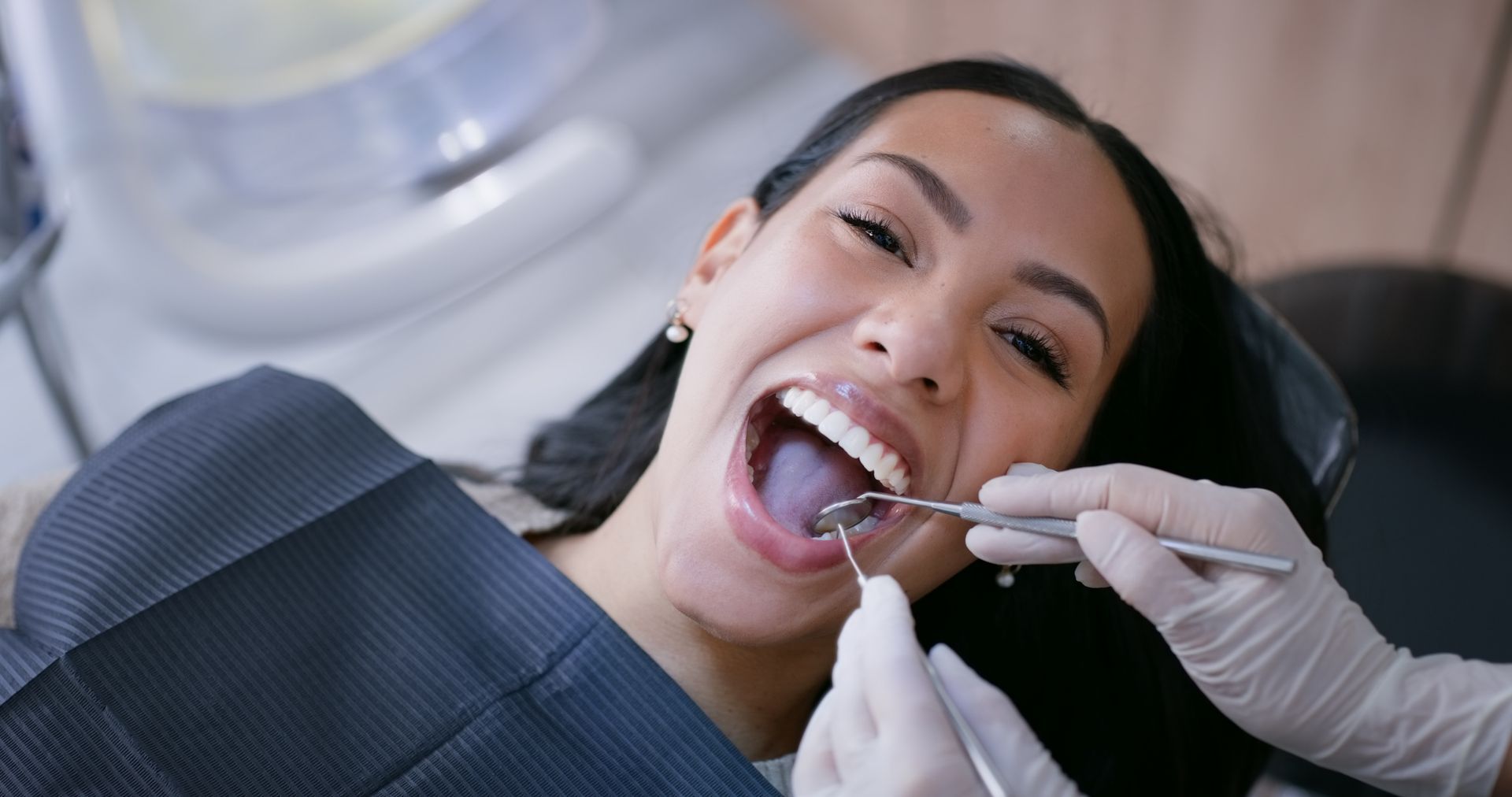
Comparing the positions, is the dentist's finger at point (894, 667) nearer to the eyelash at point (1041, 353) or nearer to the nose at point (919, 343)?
the nose at point (919, 343)

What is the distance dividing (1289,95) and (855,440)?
1.68 metres

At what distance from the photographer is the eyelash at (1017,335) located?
1138 millimetres

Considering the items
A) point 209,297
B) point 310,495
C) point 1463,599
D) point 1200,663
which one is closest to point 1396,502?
point 1463,599

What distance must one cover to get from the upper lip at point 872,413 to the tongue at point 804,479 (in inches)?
5.9

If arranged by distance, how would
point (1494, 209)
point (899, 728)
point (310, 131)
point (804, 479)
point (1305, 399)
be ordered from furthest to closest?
point (1494, 209) → point (310, 131) → point (1305, 399) → point (804, 479) → point (899, 728)

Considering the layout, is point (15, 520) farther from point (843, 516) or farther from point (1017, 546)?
point (1017, 546)

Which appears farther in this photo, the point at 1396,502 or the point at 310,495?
the point at 1396,502

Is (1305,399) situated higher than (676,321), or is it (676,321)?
(676,321)

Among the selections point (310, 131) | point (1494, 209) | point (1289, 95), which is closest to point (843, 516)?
point (310, 131)

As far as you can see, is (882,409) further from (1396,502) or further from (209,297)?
(209,297)

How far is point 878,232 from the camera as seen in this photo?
1.17m

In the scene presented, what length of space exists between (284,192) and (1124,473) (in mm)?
1704

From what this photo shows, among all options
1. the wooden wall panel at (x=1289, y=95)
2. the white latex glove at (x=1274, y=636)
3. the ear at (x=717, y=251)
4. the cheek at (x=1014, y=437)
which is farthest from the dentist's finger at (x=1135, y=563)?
the wooden wall panel at (x=1289, y=95)

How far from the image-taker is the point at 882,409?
3.51 ft
